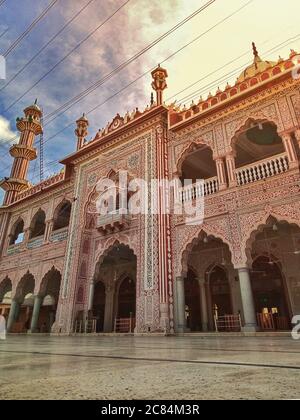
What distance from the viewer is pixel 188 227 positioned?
761 centimetres

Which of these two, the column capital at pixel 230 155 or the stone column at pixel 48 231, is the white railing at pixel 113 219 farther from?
the column capital at pixel 230 155

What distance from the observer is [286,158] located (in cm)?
661

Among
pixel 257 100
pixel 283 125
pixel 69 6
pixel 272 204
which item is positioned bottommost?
pixel 272 204

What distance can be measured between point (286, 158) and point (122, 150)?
5.60 m

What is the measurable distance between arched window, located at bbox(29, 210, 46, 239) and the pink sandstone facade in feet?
0.48

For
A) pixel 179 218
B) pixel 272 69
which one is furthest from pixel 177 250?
pixel 272 69

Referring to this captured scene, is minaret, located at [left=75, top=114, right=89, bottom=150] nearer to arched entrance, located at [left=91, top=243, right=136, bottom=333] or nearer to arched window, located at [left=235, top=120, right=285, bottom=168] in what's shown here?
arched entrance, located at [left=91, top=243, right=136, bottom=333]

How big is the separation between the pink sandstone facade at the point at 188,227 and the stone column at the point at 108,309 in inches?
1.6

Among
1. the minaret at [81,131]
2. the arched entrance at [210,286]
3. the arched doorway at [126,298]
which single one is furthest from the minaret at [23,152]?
the arched entrance at [210,286]

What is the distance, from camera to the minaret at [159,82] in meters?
9.62

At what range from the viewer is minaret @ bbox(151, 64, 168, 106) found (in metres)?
9.62

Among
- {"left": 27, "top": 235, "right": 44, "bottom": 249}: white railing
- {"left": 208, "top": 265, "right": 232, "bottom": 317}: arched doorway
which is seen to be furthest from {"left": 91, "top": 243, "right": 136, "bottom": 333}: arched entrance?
{"left": 208, "top": 265, "right": 232, "bottom": 317}: arched doorway

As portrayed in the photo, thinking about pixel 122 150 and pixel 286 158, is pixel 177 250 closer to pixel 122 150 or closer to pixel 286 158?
pixel 286 158

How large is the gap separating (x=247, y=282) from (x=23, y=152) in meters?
14.8
